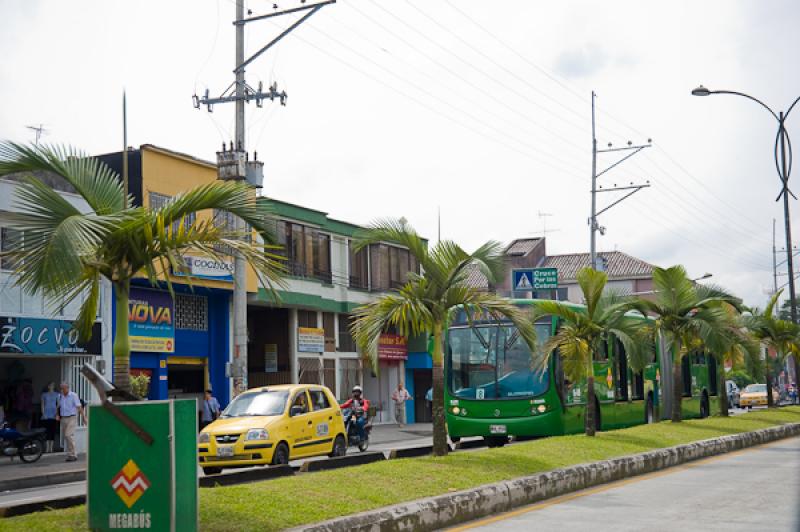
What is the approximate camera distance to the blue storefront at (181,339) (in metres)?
32.3

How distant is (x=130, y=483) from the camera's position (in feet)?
27.7

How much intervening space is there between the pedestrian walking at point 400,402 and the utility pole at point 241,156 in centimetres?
1783

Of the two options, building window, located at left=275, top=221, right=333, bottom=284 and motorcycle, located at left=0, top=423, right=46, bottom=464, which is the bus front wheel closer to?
motorcycle, located at left=0, top=423, right=46, bottom=464

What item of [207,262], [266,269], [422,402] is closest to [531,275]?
[422,402]

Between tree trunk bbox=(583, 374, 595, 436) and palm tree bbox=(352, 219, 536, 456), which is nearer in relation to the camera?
palm tree bbox=(352, 219, 536, 456)

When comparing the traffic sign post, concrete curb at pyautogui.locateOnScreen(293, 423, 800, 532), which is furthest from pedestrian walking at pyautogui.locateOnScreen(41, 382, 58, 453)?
the traffic sign post

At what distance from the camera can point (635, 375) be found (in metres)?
28.4

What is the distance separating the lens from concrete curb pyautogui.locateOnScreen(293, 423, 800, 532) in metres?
9.95

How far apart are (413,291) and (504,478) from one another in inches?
139

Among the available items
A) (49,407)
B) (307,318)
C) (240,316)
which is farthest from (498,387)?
(307,318)

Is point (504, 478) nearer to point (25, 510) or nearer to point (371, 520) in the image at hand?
point (371, 520)

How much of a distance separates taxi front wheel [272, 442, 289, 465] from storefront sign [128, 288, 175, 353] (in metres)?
12.8

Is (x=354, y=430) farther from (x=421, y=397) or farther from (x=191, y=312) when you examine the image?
(x=421, y=397)

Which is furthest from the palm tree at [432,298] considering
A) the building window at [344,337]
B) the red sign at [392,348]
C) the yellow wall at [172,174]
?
the red sign at [392,348]
